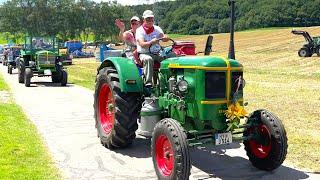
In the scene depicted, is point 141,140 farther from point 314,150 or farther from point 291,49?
point 291,49

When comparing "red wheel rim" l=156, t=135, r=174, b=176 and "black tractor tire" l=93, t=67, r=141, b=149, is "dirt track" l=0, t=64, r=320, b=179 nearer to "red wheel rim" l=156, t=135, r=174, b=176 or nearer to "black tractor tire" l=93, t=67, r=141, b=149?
"black tractor tire" l=93, t=67, r=141, b=149

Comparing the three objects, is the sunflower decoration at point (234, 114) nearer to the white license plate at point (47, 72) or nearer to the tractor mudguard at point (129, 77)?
the tractor mudguard at point (129, 77)

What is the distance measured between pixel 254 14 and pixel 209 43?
80.2 m

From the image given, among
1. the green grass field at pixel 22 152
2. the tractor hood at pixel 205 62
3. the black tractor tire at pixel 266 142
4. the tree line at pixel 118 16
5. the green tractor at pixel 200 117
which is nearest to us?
the green tractor at pixel 200 117

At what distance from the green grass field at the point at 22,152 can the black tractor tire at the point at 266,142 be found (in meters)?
2.52

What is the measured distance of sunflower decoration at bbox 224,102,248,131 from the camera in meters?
5.54

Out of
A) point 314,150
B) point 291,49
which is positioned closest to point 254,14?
point 291,49

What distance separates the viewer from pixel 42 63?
1894 cm

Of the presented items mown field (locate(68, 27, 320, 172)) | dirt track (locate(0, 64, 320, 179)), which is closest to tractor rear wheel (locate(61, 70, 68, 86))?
mown field (locate(68, 27, 320, 172))

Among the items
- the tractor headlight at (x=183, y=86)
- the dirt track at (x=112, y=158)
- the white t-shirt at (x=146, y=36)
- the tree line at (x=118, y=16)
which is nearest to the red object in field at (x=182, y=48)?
the white t-shirt at (x=146, y=36)

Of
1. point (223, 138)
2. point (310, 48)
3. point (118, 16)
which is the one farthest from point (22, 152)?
point (118, 16)

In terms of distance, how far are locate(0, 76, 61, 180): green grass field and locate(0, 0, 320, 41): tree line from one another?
46.0 metres

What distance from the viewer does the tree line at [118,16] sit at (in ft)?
219

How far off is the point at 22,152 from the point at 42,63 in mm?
12536
